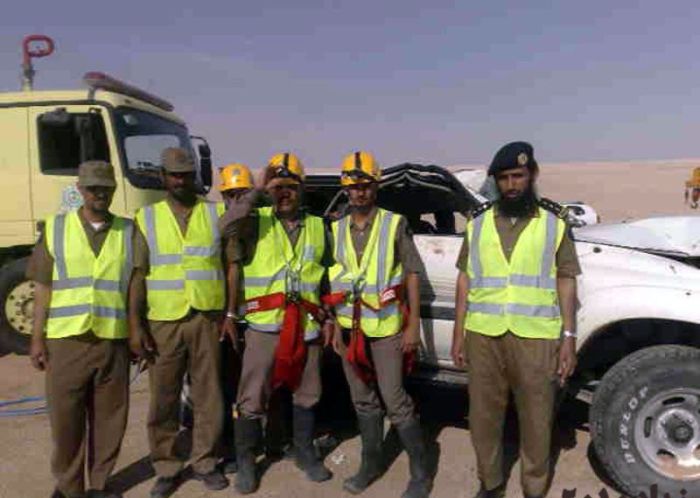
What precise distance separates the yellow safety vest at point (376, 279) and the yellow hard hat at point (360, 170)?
0.77 feet

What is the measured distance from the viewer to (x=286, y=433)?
178 inches

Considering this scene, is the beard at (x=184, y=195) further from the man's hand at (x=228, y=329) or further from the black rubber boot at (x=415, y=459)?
the black rubber boot at (x=415, y=459)

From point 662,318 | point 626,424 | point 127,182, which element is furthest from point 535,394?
point 127,182

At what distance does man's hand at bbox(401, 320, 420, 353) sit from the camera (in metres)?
3.74

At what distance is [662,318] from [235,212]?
2460 mm

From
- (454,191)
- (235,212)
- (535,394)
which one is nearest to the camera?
(535,394)

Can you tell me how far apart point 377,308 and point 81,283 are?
1.63 metres

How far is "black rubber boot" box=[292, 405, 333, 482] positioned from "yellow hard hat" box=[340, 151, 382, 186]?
1461mm

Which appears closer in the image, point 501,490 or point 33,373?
point 501,490

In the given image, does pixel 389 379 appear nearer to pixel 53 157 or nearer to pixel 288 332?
pixel 288 332

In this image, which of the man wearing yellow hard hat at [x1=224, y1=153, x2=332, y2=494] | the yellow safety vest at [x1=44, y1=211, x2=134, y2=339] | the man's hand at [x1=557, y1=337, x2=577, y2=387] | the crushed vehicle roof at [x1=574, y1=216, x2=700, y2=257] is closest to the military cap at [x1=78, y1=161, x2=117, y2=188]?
the yellow safety vest at [x1=44, y1=211, x2=134, y2=339]

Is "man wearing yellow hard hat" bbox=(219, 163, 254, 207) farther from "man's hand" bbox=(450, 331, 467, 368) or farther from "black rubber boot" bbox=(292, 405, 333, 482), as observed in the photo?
"man's hand" bbox=(450, 331, 467, 368)

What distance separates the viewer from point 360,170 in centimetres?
372

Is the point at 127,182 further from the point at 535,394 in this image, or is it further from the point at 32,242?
the point at 535,394
